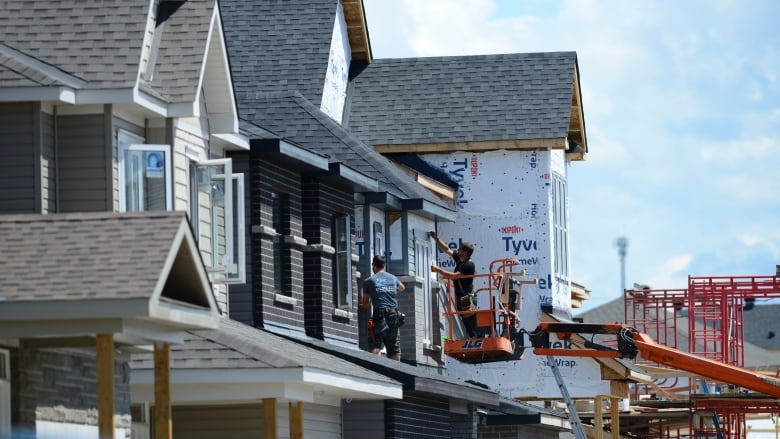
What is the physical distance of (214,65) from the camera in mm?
23094

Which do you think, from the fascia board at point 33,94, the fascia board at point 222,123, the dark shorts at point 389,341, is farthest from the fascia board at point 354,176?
the fascia board at point 33,94

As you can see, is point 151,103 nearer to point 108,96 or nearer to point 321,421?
point 108,96

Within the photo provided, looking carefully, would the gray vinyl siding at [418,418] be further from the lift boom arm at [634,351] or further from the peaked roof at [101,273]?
the peaked roof at [101,273]

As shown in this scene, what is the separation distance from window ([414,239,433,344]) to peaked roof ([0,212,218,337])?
1550cm

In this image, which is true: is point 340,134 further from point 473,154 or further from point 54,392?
point 54,392

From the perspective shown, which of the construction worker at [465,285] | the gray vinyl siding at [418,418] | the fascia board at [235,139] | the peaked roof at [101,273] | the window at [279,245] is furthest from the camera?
the construction worker at [465,285]

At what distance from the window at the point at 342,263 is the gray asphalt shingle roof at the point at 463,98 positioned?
885cm

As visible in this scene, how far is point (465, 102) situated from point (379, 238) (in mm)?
8563

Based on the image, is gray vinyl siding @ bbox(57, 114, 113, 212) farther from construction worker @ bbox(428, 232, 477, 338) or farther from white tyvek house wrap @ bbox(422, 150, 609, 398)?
white tyvek house wrap @ bbox(422, 150, 609, 398)

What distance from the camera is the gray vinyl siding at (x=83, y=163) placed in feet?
68.2

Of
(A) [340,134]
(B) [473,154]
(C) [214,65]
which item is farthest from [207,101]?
(B) [473,154]

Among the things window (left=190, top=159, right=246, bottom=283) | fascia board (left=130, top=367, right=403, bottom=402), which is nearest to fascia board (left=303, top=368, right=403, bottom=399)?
fascia board (left=130, top=367, right=403, bottom=402)

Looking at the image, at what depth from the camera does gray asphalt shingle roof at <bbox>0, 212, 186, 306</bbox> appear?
15.7m

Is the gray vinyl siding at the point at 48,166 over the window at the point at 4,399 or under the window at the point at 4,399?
over
